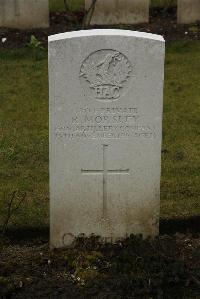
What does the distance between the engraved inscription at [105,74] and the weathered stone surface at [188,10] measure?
6447 millimetres

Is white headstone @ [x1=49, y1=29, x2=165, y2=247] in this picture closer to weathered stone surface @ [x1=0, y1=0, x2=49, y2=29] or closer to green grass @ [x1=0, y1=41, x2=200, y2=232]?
green grass @ [x1=0, y1=41, x2=200, y2=232]

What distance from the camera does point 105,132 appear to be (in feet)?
15.3

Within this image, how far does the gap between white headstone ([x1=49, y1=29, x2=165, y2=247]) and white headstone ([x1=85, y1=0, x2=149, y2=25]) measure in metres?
6.35

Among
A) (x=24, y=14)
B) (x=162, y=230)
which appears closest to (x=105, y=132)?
(x=162, y=230)

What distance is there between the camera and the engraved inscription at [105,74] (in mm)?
4516

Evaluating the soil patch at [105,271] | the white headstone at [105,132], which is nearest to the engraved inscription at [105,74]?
the white headstone at [105,132]

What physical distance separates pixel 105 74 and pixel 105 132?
381 millimetres

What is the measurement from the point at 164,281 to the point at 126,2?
7017 mm

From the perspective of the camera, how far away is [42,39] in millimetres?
10156

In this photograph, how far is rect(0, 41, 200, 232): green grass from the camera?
5738 mm

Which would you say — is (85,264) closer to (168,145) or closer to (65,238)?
(65,238)

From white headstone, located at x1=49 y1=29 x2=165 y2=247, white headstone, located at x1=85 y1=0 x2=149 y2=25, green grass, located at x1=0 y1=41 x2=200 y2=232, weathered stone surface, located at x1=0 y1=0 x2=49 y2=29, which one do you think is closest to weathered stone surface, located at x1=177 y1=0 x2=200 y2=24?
white headstone, located at x1=85 y1=0 x2=149 y2=25

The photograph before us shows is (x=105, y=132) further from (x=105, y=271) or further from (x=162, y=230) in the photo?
(x=162, y=230)

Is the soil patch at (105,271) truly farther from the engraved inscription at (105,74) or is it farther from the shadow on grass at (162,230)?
the engraved inscription at (105,74)
